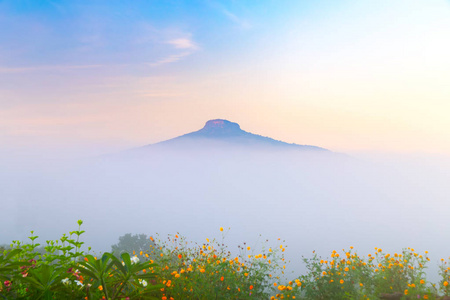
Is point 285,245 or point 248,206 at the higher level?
point 285,245

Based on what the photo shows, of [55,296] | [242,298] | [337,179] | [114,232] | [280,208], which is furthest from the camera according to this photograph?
[337,179]

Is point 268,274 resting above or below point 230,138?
below

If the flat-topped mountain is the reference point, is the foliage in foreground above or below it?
below

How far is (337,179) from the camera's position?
422 ft

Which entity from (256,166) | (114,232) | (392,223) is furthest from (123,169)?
(392,223)

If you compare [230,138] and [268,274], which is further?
[230,138]

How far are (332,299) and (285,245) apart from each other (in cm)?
114

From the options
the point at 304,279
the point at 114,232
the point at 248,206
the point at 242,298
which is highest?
the point at 304,279

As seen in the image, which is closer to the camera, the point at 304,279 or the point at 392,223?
the point at 304,279

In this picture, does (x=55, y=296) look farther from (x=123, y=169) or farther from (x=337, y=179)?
(x=123, y=169)

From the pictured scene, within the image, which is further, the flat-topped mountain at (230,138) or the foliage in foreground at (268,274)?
the flat-topped mountain at (230,138)

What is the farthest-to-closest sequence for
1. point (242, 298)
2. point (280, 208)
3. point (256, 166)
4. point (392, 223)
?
point (256, 166) < point (280, 208) < point (392, 223) < point (242, 298)

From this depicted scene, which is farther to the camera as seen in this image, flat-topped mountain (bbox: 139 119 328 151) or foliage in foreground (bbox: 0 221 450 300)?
flat-topped mountain (bbox: 139 119 328 151)

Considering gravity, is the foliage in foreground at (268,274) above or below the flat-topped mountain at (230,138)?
below
